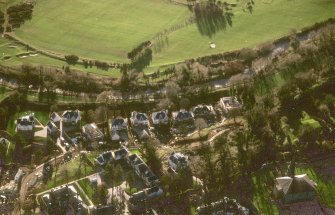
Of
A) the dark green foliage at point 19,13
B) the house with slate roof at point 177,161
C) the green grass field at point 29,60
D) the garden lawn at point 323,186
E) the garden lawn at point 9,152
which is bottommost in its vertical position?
the garden lawn at point 323,186

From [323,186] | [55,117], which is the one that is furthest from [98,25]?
[323,186]

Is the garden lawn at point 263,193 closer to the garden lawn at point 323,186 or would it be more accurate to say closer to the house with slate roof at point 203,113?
the garden lawn at point 323,186

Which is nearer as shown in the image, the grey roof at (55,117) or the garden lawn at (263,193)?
the garden lawn at (263,193)

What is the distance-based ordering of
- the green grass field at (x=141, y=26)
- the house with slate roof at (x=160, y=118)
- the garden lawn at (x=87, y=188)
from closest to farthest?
the garden lawn at (x=87, y=188) → the house with slate roof at (x=160, y=118) → the green grass field at (x=141, y=26)

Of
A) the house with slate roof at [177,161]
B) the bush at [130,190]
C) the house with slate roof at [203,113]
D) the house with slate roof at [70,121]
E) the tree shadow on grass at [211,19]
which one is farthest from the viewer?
the tree shadow on grass at [211,19]

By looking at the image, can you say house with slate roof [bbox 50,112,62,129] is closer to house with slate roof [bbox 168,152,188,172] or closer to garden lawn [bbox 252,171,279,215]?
house with slate roof [bbox 168,152,188,172]

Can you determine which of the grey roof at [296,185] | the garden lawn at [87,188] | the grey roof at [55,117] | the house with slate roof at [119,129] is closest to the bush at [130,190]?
the garden lawn at [87,188]

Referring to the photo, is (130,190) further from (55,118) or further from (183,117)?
(55,118)
